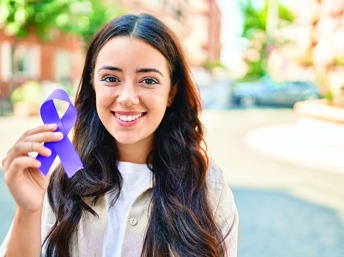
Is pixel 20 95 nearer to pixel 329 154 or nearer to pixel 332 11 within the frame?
pixel 329 154

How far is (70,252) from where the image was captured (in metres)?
1.45

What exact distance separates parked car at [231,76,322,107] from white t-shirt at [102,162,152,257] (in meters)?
19.9

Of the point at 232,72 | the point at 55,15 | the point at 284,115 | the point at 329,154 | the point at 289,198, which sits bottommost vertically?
the point at 232,72

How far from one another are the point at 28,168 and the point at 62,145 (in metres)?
0.10

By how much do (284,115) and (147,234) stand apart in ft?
55.4

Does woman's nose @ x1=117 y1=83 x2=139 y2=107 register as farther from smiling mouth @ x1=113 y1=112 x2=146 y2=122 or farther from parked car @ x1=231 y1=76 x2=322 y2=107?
parked car @ x1=231 y1=76 x2=322 y2=107

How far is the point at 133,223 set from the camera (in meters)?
1.44

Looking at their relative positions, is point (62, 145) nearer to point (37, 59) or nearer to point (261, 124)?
point (261, 124)

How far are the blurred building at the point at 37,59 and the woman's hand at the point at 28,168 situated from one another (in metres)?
16.5

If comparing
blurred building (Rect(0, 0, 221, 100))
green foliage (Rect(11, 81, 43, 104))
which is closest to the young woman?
blurred building (Rect(0, 0, 221, 100))

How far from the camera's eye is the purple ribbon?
3.77ft

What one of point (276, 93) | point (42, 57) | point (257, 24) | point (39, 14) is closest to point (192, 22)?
point (257, 24)

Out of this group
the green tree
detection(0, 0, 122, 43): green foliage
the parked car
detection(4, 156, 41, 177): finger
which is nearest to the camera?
detection(4, 156, 41, 177): finger

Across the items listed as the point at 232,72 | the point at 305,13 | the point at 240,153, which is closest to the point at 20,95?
the point at 240,153
